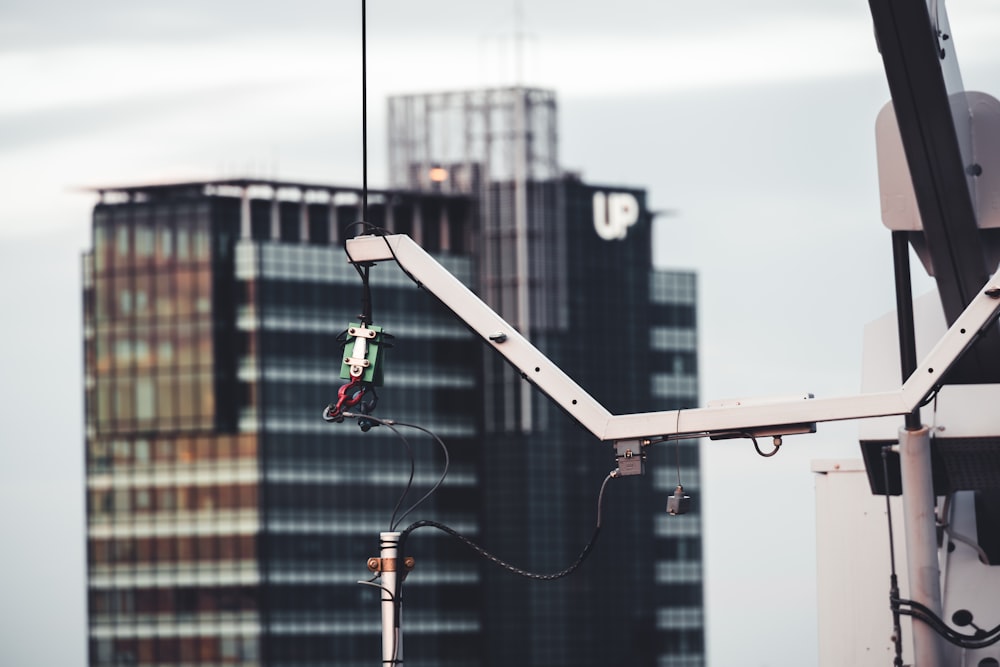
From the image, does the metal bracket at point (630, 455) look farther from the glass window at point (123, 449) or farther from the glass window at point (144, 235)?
the glass window at point (123, 449)

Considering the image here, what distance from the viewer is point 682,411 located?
45.2 feet

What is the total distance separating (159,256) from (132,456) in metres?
13.5

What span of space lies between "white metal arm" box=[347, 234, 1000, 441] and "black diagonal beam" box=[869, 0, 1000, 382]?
1.92m

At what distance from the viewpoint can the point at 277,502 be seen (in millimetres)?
137500

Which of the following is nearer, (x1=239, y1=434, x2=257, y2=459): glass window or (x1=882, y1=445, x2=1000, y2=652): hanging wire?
(x1=882, y1=445, x2=1000, y2=652): hanging wire

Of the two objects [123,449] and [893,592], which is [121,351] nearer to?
[123,449]

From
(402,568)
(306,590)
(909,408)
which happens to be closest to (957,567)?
(909,408)

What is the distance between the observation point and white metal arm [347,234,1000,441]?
540 inches

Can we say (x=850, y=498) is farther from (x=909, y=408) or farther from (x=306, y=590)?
(x=306, y=590)

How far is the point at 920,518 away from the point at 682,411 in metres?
3.17

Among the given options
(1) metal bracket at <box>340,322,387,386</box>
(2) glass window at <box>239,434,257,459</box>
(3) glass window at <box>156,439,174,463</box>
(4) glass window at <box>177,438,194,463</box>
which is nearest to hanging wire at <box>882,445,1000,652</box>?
(1) metal bracket at <box>340,322,387,386</box>

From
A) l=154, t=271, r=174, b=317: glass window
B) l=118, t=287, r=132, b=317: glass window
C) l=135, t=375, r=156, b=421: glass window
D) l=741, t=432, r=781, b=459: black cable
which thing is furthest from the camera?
l=118, t=287, r=132, b=317: glass window

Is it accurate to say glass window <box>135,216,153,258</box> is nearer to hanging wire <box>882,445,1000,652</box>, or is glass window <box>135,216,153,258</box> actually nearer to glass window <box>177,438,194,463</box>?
glass window <box>177,438,194,463</box>

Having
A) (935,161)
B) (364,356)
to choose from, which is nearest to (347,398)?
(364,356)
